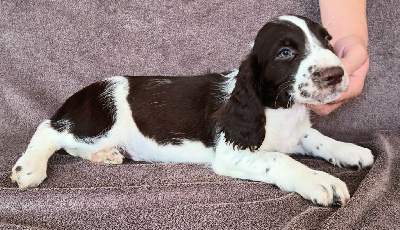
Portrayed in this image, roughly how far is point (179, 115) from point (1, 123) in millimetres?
1517

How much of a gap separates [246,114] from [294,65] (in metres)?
0.36

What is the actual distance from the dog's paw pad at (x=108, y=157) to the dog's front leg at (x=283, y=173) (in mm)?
664

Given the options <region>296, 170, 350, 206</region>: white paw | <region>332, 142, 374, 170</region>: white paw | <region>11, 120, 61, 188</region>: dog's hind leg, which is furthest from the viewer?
<region>332, 142, 374, 170</region>: white paw

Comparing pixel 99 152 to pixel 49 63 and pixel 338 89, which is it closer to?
pixel 49 63

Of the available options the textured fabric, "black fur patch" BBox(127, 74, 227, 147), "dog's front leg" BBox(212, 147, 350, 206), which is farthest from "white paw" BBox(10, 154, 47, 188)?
"dog's front leg" BBox(212, 147, 350, 206)

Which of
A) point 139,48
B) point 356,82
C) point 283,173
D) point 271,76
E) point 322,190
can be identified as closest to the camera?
point 322,190

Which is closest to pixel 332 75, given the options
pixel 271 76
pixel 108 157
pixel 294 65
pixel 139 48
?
pixel 294 65

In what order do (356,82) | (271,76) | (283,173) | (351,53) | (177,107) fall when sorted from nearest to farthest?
(283,173), (271,76), (351,53), (356,82), (177,107)

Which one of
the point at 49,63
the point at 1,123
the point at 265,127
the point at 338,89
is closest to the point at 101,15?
the point at 49,63

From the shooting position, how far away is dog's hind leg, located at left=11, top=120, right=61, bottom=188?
245 cm

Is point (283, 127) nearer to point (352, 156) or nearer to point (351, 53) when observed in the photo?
point (352, 156)

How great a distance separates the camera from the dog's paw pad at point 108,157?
295 centimetres

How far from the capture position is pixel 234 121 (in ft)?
8.19

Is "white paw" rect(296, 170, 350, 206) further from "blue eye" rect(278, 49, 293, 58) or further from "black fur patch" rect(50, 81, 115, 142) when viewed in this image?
"black fur patch" rect(50, 81, 115, 142)
